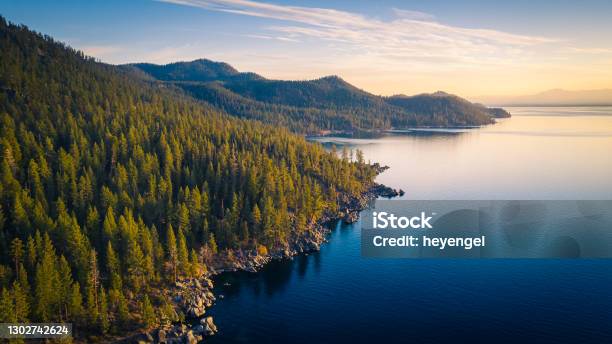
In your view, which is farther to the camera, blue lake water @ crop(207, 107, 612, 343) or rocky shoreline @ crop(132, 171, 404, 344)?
blue lake water @ crop(207, 107, 612, 343)

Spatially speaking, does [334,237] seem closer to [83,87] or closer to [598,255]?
[598,255]

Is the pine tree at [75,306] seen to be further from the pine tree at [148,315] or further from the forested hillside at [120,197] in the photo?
the pine tree at [148,315]

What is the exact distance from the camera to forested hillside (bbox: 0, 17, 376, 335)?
6925cm

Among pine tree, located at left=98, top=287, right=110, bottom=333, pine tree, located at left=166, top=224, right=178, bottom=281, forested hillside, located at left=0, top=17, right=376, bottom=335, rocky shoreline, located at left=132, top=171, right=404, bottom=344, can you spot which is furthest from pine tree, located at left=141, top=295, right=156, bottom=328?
pine tree, located at left=166, top=224, right=178, bottom=281

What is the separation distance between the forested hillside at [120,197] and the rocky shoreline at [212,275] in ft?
7.79

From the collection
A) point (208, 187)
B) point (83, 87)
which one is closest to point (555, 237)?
point (208, 187)

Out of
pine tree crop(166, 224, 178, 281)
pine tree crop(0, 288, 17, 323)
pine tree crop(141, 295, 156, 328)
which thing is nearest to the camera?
pine tree crop(0, 288, 17, 323)

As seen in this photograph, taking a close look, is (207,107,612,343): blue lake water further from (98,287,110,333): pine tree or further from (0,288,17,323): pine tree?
(0,288,17,323): pine tree

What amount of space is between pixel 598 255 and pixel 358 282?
58.3 meters

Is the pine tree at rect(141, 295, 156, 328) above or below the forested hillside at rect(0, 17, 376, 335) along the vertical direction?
below

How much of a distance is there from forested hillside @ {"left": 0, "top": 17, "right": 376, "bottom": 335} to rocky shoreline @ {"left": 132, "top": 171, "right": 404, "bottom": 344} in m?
2.38

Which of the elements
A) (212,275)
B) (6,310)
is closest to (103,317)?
(6,310)

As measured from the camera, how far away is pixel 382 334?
6912 cm

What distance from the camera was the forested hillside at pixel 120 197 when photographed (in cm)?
6925
